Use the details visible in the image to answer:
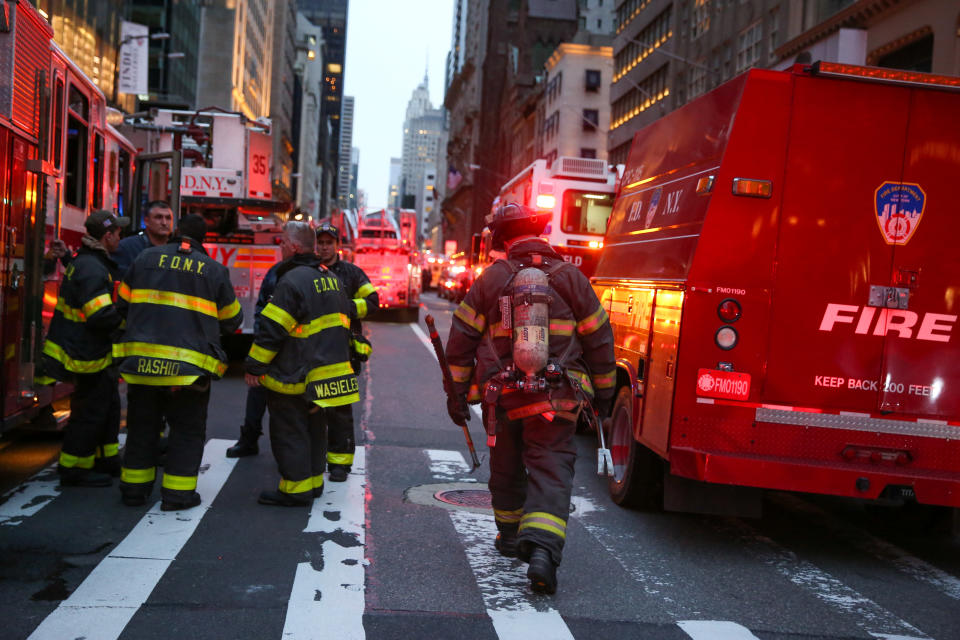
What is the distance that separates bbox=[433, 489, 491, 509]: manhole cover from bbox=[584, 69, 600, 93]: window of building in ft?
222

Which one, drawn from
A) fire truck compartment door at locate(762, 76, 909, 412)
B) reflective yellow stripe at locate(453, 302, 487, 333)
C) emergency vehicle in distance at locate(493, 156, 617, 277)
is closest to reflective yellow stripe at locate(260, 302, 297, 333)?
reflective yellow stripe at locate(453, 302, 487, 333)

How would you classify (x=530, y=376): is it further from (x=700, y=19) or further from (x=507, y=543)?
(x=700, y=19)

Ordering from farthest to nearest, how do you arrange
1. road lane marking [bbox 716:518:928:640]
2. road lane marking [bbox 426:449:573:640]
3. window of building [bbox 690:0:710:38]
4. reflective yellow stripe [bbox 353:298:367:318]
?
window of building [bbox 690:0:710:38], reflective yellow stripe [bbox 353:298:367:318], road lane marking [bbox 716:518:928:640], road lane marking [bbox 426:449:573:640]

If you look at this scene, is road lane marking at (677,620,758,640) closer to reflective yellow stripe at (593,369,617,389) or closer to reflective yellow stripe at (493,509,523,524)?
reflective yellow stripe at (493,509,523,524)

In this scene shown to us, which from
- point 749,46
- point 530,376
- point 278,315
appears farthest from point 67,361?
point 749,46

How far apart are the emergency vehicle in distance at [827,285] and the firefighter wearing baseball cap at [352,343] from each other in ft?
8.76

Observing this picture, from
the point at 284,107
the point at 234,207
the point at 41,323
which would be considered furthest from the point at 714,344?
the point at 284,107

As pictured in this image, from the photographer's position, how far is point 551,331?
18.2 ft

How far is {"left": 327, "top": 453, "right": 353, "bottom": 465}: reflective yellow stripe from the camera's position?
789 centimetres

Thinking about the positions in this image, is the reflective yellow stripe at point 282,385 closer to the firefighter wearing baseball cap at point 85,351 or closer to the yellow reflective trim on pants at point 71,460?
the firefighter wearing baseball cap at point 85,351

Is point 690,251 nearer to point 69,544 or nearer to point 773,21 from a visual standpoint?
point 69,544

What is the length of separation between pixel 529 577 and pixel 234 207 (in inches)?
465

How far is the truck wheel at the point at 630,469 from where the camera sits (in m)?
7.11

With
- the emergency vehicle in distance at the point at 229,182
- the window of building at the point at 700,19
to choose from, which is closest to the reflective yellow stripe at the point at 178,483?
the emergency vehicle in distance at the point at 229,182
